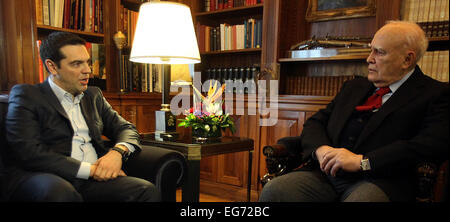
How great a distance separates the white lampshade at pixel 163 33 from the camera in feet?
5.27

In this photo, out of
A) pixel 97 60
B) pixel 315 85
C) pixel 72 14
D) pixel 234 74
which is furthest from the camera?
pixel 234 74

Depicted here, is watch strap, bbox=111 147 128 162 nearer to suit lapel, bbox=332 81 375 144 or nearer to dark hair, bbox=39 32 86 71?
dark hair, bbox=39 32 86 71

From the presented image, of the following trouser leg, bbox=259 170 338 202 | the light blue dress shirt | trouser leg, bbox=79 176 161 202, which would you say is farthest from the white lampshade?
trouser leg, bbox=259 170 338 202

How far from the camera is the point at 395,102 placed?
1353 millimetres

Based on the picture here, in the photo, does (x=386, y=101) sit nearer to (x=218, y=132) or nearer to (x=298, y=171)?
(x=298, y=171)

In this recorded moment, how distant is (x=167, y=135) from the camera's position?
1787mm

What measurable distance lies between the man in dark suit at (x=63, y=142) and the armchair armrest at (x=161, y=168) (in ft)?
0.20

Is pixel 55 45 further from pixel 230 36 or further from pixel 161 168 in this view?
pixel 230 36

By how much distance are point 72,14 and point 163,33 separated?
101 cm

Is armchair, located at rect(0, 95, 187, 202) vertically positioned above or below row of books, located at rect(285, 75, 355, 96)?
below

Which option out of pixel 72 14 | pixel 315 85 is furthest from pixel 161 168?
pixel 315 85

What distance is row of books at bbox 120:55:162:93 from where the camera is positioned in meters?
2.53

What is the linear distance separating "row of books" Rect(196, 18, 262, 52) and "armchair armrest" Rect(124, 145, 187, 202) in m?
1.51
